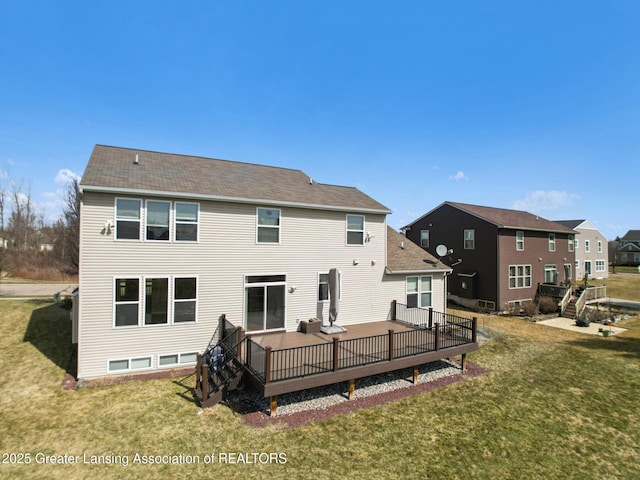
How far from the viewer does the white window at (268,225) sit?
11.3 m

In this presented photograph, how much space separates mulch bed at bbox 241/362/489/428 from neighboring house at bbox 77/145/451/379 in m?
3.88

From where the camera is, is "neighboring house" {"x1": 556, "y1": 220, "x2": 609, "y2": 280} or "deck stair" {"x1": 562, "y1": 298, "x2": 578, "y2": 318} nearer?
"deck stair" {"x1": 562, "y1": 298, "x2": 578, "y2": 318}

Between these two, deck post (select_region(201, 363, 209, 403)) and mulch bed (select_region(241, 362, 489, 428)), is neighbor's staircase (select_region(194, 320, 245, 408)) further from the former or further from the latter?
mulch bed (select_region(241, 362, 489, 428))

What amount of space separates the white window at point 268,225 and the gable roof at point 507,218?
17420mm

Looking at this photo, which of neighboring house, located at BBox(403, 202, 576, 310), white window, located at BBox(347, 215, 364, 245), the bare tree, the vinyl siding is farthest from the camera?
neighboring house, located at BBox(403, 202, 576, 310)

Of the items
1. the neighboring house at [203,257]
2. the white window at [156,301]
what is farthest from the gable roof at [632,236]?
the white window at [156,301]

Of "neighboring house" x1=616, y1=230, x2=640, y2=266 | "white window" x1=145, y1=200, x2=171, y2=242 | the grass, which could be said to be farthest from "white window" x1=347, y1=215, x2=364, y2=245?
"neighboring house" x1=616, y1=230, x2=640, y2=266

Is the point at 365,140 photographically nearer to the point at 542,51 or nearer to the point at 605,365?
the point at 542,51

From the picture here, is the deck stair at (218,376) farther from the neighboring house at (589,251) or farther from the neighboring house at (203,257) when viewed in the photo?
the neighboring house at (589,251)

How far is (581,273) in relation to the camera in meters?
37.7

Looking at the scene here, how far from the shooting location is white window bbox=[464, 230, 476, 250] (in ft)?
76.0

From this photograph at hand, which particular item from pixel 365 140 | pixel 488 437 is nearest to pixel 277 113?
pixel 365 140

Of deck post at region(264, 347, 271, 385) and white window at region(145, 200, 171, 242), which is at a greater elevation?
white window at region(145, 200, 171, 242)

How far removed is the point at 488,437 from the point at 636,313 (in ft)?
79.7
